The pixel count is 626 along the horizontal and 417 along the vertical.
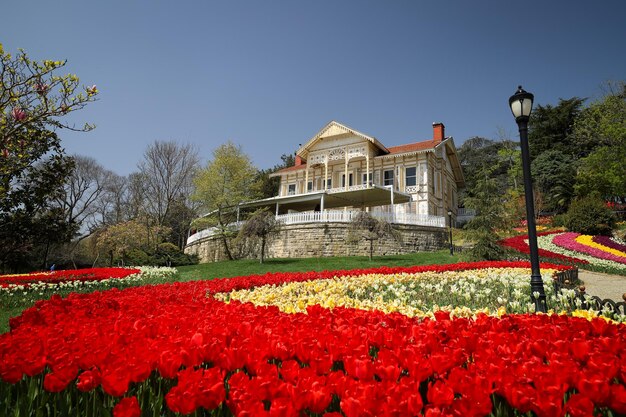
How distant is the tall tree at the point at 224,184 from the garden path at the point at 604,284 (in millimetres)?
21885

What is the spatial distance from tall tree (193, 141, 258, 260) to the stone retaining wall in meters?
5.56

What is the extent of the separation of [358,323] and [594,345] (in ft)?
5.11

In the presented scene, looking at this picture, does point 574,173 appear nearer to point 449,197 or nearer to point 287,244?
point 449,197

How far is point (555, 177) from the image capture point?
3941 centimetres

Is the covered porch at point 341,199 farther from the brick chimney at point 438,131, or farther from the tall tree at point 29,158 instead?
the tall tree at point 29,158

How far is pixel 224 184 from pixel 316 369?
96.3ft

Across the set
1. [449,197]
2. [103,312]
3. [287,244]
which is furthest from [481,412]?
[449,197]

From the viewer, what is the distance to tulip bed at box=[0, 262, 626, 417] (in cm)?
148

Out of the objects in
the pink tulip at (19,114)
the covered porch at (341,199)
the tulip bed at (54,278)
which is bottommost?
the tulip bed at (54,278)

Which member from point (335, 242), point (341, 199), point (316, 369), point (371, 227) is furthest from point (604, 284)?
point (341, 199)

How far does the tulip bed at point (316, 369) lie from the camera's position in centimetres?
148

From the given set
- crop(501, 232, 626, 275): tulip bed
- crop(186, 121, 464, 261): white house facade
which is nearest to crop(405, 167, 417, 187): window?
crop(186, 121, 464, 261): white house facade

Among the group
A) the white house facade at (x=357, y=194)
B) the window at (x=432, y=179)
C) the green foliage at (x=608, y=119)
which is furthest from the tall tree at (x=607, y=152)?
the window at (x=432, y=179)

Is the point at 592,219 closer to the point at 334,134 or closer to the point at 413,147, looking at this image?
the point at 413,147
